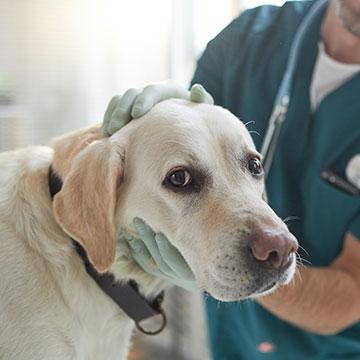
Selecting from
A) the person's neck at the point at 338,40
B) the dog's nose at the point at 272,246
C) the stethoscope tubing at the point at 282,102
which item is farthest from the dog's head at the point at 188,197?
the person's neck at the point at 338,40

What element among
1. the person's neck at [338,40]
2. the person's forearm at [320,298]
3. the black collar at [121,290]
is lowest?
the person's forearm at [320,298]

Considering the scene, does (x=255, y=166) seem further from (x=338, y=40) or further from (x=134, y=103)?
(x=338, y=40)

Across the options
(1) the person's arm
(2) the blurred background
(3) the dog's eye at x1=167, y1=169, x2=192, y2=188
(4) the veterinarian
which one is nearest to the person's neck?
(4) the veterinarian

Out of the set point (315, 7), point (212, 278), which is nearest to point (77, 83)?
point (315, 7)

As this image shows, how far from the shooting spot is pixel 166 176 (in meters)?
0.83

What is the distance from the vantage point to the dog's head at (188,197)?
0.74 metres

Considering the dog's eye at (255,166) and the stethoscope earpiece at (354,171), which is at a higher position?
the dog's eye at (255,166)

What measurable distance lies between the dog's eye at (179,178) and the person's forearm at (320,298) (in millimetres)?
459

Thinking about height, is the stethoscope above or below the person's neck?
below

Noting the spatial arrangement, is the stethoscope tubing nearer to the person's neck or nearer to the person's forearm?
the person's neck

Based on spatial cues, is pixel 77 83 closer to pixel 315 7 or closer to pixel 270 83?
pixel 270 83

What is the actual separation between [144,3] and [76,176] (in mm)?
1079

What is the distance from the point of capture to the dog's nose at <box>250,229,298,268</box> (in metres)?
0.71

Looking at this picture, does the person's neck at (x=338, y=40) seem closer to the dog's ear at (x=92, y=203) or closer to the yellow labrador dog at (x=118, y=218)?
the yellow labrador dog at (x=118, y=218)
